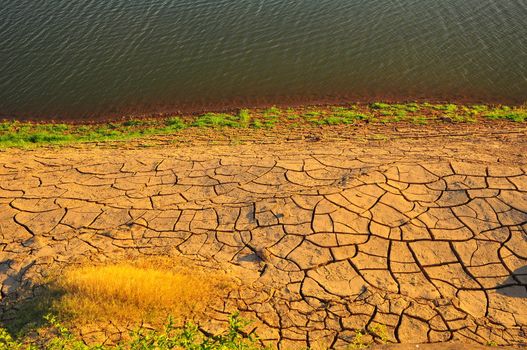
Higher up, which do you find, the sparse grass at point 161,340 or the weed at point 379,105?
the weed at point 379,105

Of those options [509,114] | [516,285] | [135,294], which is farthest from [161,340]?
[509,114]

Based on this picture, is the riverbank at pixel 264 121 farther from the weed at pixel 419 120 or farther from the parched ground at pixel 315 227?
the parched ground at pixel 315 227

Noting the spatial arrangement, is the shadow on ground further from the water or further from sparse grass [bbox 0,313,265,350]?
the water

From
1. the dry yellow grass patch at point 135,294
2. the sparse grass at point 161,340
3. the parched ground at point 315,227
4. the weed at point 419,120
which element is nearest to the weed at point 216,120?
the parched ground at point 315,227

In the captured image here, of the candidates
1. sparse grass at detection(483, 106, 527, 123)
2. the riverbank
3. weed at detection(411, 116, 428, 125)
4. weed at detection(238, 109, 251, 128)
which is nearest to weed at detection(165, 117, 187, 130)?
the riverbank

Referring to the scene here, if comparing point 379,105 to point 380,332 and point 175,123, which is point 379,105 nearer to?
point 175,123
